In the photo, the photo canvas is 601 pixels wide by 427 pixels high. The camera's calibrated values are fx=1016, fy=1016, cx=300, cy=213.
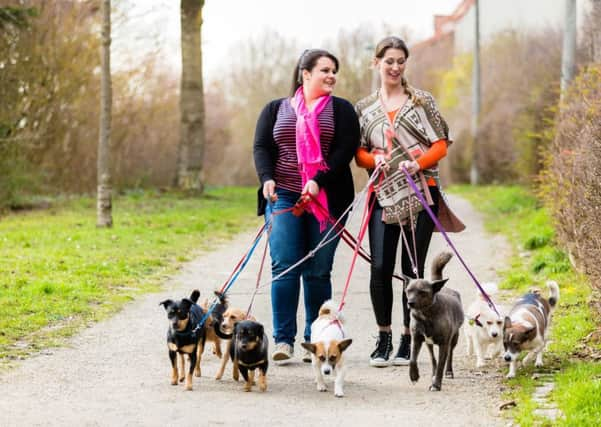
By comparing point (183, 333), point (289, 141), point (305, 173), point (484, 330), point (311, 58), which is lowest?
point (484, 330)

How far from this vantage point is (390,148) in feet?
24.2

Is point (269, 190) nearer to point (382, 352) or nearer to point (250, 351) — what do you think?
point (250, 351)

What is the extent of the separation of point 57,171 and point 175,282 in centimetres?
1430

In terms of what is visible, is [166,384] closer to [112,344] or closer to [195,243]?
[112,344]

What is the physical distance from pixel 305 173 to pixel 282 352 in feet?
4.29

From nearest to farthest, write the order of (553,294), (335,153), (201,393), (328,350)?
(328,350), (201,393), (335,153), (553,294)

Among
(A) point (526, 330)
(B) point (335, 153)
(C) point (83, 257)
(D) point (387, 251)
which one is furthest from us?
(C) point (83, 257)

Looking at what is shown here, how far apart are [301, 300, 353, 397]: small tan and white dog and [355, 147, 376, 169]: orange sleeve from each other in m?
1.25

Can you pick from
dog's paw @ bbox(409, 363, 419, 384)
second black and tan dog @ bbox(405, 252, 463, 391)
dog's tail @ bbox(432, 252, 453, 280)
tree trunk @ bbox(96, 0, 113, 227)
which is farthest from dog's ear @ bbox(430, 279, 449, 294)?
tree trunk @ bbox(96, 0, 113, 227)

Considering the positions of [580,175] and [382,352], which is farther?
[580,175]

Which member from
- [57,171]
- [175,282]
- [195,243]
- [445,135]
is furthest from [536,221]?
[57,171]

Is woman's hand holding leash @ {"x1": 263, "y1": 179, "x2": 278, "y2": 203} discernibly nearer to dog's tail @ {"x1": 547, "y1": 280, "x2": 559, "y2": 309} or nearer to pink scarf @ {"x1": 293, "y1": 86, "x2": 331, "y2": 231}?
pink scarf @ {"x1": 293, "y1": 86, "x2": 331, "y2": 231}

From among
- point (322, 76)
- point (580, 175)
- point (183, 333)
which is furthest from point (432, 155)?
point (580, 175)

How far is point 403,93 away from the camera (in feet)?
24.3
